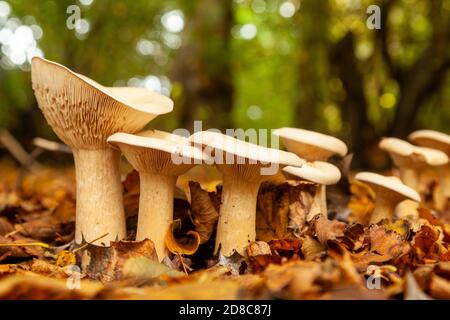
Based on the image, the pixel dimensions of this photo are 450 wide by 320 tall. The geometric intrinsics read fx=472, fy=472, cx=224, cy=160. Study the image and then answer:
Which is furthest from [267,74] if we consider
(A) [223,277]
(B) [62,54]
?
(A) [223,277]

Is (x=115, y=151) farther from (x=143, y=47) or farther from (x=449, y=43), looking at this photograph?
(x=449, y=43)

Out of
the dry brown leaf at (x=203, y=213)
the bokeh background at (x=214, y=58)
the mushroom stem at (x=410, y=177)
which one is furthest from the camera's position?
the bokeh background at (x=214, y=58)

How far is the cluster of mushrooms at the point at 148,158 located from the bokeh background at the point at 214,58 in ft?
14.5

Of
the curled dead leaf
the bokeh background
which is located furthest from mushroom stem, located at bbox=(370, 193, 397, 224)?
the bokeh background

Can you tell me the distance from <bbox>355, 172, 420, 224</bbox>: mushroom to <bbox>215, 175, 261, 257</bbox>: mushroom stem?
68cm

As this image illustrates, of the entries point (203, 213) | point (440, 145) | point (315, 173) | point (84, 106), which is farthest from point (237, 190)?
point (440, 145)

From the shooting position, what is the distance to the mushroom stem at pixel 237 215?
7.52 ft

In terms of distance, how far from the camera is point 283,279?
1.52m

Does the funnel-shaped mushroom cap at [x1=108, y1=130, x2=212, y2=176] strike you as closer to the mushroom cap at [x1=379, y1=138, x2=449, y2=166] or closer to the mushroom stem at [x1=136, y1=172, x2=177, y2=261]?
the mushroom stem at [x1=136, y1=172, x2=177, y2=261]

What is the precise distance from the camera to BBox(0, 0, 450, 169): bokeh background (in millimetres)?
8172

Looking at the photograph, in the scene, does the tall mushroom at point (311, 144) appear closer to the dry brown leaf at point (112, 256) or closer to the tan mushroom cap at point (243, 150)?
the tan mushroom cap at point (243, 150)

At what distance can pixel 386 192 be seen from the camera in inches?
108

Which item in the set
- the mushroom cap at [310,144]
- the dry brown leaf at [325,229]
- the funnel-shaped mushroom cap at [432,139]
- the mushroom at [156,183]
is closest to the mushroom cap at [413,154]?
the funnel-shaped mushroom cap at [432,139]

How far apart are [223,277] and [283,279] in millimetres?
427
